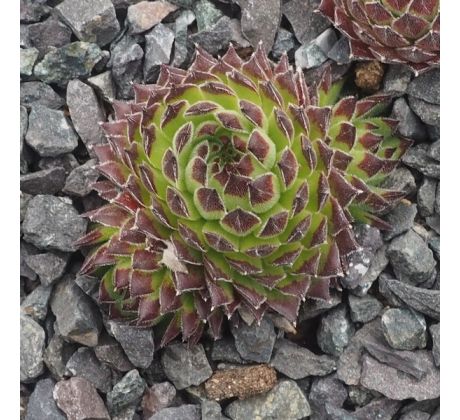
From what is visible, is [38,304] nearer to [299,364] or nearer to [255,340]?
[255,340]

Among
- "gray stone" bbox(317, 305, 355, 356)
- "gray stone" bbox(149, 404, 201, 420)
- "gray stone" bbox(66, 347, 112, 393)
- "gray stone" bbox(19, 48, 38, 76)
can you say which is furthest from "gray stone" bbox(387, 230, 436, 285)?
"gray stone" bbox(19, 48, 38, 76)

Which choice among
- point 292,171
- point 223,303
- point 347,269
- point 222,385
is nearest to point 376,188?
point 347,269

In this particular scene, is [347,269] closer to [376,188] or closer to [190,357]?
[376,188]

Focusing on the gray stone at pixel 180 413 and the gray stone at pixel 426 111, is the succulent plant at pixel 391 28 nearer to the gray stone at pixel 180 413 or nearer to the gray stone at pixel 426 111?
the gray stone at pixel 426 111

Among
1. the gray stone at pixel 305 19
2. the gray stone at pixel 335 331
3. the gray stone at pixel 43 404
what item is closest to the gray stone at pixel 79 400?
the gray stone at pixel 43 404

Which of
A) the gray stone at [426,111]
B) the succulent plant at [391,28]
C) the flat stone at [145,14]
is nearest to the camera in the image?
the succulent plant at [391,28]

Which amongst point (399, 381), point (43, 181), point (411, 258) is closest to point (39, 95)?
point (43, 181)

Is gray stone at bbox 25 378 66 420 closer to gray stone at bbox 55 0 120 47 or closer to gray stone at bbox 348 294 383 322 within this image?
gray stone at bbox 348 294 383 322
